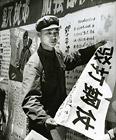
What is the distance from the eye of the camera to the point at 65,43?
1473 millimetres

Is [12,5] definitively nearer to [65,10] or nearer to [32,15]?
[32,15]

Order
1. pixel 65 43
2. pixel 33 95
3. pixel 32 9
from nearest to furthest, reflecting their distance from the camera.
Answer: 1. pixel 65 43
2. pixel 33 95
3. pixel 32 9

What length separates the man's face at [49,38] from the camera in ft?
5.00

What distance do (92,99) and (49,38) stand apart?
18.2 inches

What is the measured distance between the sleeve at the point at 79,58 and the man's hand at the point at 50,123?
0.26 meters

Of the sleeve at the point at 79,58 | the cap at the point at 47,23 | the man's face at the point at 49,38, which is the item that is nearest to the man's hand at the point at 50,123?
the sleeve at the point at 79,58

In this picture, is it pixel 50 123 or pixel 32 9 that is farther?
pixel 32 9

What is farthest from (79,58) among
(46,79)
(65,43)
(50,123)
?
(50,123)

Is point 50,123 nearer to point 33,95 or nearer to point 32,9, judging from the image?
point 33,95

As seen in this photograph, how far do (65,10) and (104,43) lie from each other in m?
0.33

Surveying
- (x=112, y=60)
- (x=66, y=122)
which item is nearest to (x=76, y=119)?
(x=66, y=122)

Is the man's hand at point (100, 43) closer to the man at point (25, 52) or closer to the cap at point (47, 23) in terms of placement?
the cap at point (47, 23)

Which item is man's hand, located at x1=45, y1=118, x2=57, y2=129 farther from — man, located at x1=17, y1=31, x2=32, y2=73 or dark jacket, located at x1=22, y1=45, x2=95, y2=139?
man, located at x1=17, y1=31, x2=32, y2=73

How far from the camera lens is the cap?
153 cm
